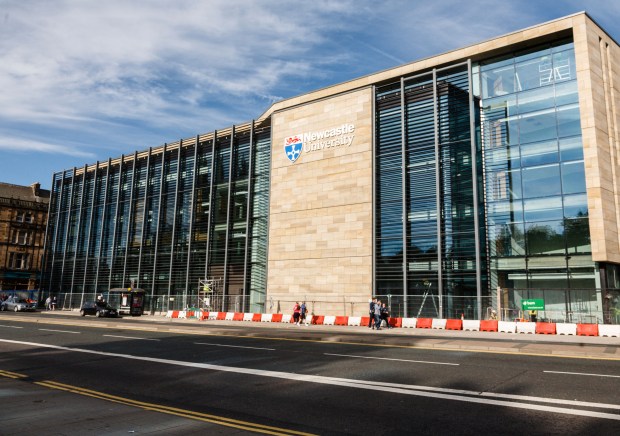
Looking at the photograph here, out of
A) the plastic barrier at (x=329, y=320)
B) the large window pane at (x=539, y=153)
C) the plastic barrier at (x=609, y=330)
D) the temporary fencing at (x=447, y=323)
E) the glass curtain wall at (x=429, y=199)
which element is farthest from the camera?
the plastic barrier at (x=329, y=320)

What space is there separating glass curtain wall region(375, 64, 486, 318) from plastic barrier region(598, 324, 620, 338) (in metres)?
7.44

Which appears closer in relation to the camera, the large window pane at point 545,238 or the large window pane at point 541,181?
the large window pane at point 545,238

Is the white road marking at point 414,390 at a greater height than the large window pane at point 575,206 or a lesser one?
lesser

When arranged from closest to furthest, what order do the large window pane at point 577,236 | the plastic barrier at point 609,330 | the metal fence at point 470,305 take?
the plastic barrier at point 609,330 → the metal fence at point 470,305 → the large window pane at point 577,236

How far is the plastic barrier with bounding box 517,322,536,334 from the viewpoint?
23938mm

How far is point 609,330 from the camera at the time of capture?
22172 mm

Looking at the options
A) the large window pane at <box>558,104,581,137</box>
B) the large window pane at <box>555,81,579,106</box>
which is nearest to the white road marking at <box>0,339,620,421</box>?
the large window pane at <box>558,104,581,137</box>

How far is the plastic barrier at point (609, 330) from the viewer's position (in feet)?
72.0

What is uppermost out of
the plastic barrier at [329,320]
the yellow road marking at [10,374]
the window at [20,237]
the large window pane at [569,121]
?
the large window pane at [569,121]

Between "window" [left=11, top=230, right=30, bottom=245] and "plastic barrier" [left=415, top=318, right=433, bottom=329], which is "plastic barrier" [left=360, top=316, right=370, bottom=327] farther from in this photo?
"window" [left=11, top=230, right=30, bottom=245]

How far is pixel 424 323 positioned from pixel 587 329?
836 centimetres

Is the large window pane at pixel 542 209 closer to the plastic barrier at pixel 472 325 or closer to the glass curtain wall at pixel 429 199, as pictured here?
the glass curtain wall at pixel 429 199

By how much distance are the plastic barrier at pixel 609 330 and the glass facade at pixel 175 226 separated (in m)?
24.0

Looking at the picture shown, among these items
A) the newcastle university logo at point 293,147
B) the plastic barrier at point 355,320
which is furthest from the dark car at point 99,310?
the plastic barrier at point 355,320
